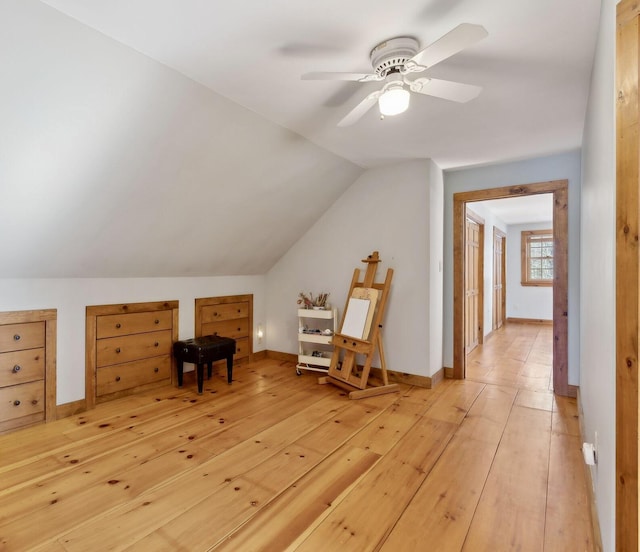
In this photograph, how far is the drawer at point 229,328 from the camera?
421 centimetres

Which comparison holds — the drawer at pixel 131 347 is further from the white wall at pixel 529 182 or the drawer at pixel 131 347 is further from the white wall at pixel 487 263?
the white wall at pixel 487 263

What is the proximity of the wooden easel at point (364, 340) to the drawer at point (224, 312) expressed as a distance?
137 cm

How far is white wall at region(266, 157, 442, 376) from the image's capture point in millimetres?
3740

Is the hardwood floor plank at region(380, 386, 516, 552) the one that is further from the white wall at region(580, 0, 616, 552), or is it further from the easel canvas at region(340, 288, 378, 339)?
the easel canvas at region(340, 288, 378, 339)

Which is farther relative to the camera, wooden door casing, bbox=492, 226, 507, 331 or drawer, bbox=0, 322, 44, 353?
wooden door casing, bbox=492, 226, 507, 331

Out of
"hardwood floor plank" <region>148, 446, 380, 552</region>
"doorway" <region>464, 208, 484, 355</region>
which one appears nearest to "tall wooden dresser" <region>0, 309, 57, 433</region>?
"hardwood floor plank" <region>148, 446, 380, 552</region>

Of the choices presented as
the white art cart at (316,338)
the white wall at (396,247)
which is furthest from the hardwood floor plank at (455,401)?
the white art cart at (316,338)

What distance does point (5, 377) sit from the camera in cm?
263

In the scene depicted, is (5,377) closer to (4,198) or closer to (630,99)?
(4,198)

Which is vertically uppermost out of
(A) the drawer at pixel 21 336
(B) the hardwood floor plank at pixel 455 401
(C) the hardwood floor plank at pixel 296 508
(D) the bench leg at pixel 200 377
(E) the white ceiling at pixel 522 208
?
(E) the white ceiling at pixel 522 208

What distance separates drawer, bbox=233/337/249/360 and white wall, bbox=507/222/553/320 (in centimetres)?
655

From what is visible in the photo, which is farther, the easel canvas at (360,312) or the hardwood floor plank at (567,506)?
the easel canvas at (360,312)

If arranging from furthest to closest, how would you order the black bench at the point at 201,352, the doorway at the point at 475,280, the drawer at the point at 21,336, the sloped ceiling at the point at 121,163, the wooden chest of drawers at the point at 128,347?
the doorway at the point at 475,280
the black bench at the point at 201,352
the wooden chest of drawers at the point at 128,347
the drawer at the point at 21,336
the sloped ceiling at the point at 121,163

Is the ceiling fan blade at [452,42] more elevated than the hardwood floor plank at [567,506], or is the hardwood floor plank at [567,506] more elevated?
the ceiling fan blade at [452,42]
